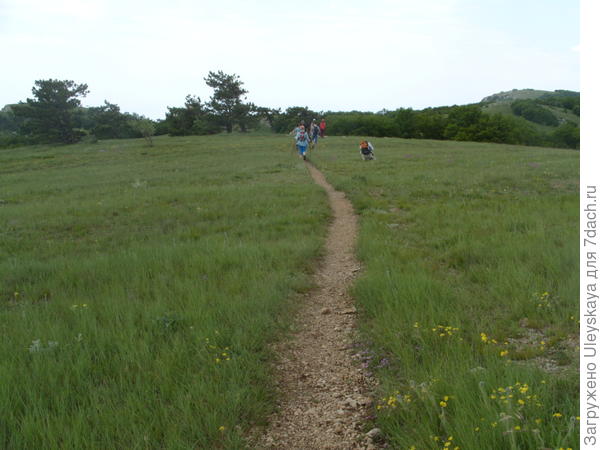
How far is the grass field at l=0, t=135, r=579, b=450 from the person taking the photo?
315cm

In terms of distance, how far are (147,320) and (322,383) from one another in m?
2.37

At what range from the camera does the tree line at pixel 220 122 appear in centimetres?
6269

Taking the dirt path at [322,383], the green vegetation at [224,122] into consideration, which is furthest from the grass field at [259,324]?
the green vegetation at [224,122]

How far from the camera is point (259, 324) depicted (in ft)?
16.5

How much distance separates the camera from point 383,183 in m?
17.7

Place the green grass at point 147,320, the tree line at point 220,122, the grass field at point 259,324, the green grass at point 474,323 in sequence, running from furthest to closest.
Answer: the tree line at point 220,122, the green grass at point 147,320, the grass field at point 259,324, the green grass at point 474,323

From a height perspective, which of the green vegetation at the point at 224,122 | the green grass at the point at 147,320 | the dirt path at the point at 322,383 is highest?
the green vegetation at the point at 224,122

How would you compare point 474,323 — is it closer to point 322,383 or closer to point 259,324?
point 322,383

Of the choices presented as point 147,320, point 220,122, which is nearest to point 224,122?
point 220,122

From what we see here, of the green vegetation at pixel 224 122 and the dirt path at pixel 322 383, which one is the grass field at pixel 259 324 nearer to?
the dirt path at pixel 322 383

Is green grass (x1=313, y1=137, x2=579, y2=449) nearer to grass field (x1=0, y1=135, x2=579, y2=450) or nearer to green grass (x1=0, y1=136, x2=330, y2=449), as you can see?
grass field (x1=0, y1=135, x2=579, y2=450)

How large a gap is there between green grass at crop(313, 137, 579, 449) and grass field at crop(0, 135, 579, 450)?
2cm

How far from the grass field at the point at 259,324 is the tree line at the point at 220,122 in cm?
4826

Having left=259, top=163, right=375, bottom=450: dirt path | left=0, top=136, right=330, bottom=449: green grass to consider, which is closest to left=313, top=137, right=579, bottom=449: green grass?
left=259, top=163, right=375, bottom=450: dirt path
